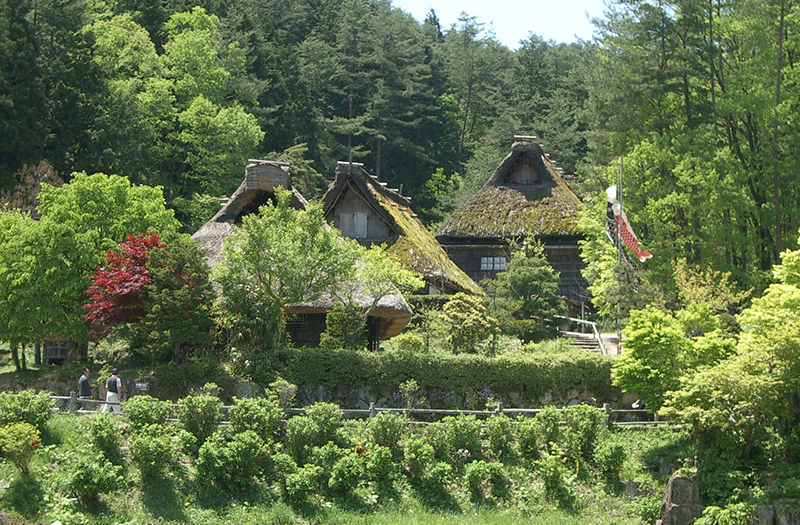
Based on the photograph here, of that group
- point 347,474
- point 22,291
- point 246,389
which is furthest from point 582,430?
point 22,291

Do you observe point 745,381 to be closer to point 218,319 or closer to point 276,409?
point 276,409

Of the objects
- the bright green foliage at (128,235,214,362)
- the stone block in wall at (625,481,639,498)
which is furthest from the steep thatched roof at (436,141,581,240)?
the stone block in wall at (625,481,639,498)

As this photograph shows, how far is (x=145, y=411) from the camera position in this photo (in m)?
22.9

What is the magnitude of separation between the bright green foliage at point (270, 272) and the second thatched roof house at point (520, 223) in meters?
18.6

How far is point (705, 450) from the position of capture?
23.8 metres

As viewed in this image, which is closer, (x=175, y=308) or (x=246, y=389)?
(x=246, y=389)

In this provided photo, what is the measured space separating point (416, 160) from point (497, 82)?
46.0 feet

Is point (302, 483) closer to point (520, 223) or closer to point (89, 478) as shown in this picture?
point (89, 478)

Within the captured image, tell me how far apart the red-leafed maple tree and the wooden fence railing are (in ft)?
9.25

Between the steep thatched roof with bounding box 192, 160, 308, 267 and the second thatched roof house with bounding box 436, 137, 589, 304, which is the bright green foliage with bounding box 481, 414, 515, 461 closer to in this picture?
the steep thatched roof with bounding box 192, 160, 308, 267

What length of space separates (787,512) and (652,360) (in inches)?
201

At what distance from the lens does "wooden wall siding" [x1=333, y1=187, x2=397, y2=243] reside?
129 ft

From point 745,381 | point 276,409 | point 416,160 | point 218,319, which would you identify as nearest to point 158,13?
point 416,160

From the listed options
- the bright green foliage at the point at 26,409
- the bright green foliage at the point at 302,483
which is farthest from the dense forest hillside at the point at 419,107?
the bright green foliage at the point at 26,409
